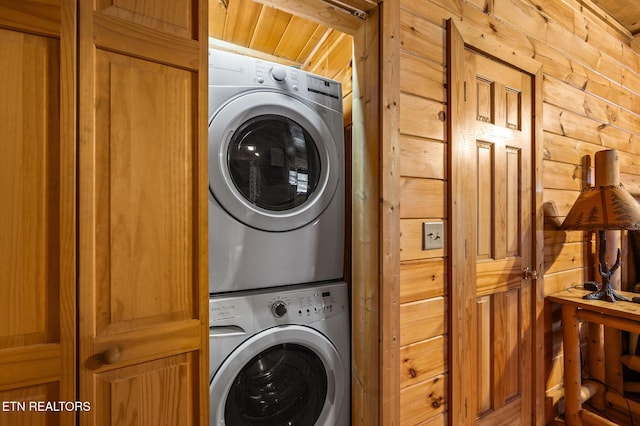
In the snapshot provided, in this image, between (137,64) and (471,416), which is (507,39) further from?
(471,416)

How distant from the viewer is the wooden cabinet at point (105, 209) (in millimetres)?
651

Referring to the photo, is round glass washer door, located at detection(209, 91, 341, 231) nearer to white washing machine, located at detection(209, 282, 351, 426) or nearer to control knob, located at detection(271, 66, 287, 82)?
control knob, located at detection(271, 66, 287, 82)

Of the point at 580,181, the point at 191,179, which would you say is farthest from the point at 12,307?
the point at 580,181

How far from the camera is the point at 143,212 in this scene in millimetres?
764

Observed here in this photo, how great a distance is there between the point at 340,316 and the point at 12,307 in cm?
99

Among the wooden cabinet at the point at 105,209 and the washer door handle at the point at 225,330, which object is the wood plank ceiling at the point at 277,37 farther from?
the washer door handle at the point at 225,330

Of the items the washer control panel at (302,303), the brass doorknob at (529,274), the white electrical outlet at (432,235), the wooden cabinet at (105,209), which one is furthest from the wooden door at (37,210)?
the brass doorknob at (529,274)

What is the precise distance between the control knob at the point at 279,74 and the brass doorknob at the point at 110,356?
1.06m

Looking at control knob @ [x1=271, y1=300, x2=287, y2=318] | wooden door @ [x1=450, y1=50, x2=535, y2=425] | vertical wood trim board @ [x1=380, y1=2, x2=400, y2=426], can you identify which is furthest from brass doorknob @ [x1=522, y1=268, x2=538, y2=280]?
control knob @ [x1=271, y1=300, x2=287, y2=318]

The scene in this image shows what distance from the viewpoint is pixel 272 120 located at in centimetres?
121

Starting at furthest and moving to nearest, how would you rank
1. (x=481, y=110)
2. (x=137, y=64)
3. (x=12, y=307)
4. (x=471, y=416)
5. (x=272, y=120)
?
(x=481, y=110)
(x=471, y=416)
(x=272, y=120)
(x=137, y=64)
(x=12, y=307)

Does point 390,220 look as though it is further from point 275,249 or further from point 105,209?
point 105,209

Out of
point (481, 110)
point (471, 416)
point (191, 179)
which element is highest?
point (481, 110)

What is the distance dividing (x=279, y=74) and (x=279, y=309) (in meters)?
0.94
